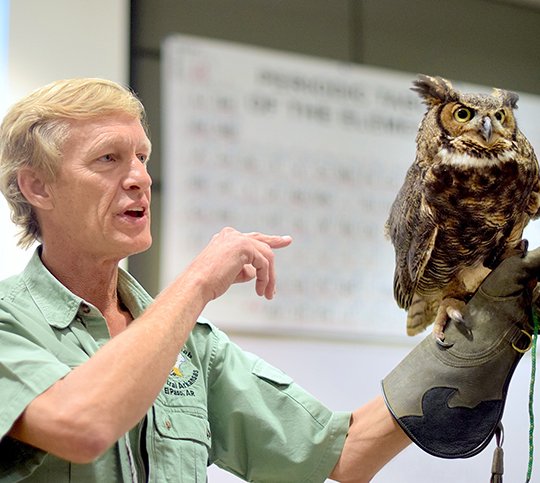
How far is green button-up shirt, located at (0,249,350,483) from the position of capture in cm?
114

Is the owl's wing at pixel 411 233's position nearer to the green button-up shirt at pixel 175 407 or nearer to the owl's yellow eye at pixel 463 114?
the owl's yellow eye at pixel 463 114

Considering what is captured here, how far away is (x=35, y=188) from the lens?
52.0 inches

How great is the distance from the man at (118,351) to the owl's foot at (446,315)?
111 millimetres

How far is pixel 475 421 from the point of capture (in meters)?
1.29

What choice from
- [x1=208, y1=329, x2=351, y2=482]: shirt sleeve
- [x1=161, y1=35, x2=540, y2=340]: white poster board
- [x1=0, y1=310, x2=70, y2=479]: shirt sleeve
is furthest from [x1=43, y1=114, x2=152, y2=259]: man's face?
[x1=161, y1=35, x2=540, y2=340]: white poster board

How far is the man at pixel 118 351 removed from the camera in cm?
107

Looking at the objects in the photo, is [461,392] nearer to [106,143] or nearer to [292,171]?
[106,143]

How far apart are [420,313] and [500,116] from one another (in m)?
0.35

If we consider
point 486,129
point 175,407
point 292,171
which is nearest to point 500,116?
point 486,129

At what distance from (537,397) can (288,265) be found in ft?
2.42

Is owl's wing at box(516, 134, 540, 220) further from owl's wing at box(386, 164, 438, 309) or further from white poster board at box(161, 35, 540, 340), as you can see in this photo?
white poster board at box(161, 35, 540, 340)

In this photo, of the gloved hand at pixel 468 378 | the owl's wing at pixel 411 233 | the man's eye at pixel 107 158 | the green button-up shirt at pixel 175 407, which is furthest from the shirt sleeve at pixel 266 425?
the man's eye at pixel 107 158

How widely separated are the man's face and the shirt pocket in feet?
0.83

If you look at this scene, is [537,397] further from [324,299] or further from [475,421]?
[475,421]
